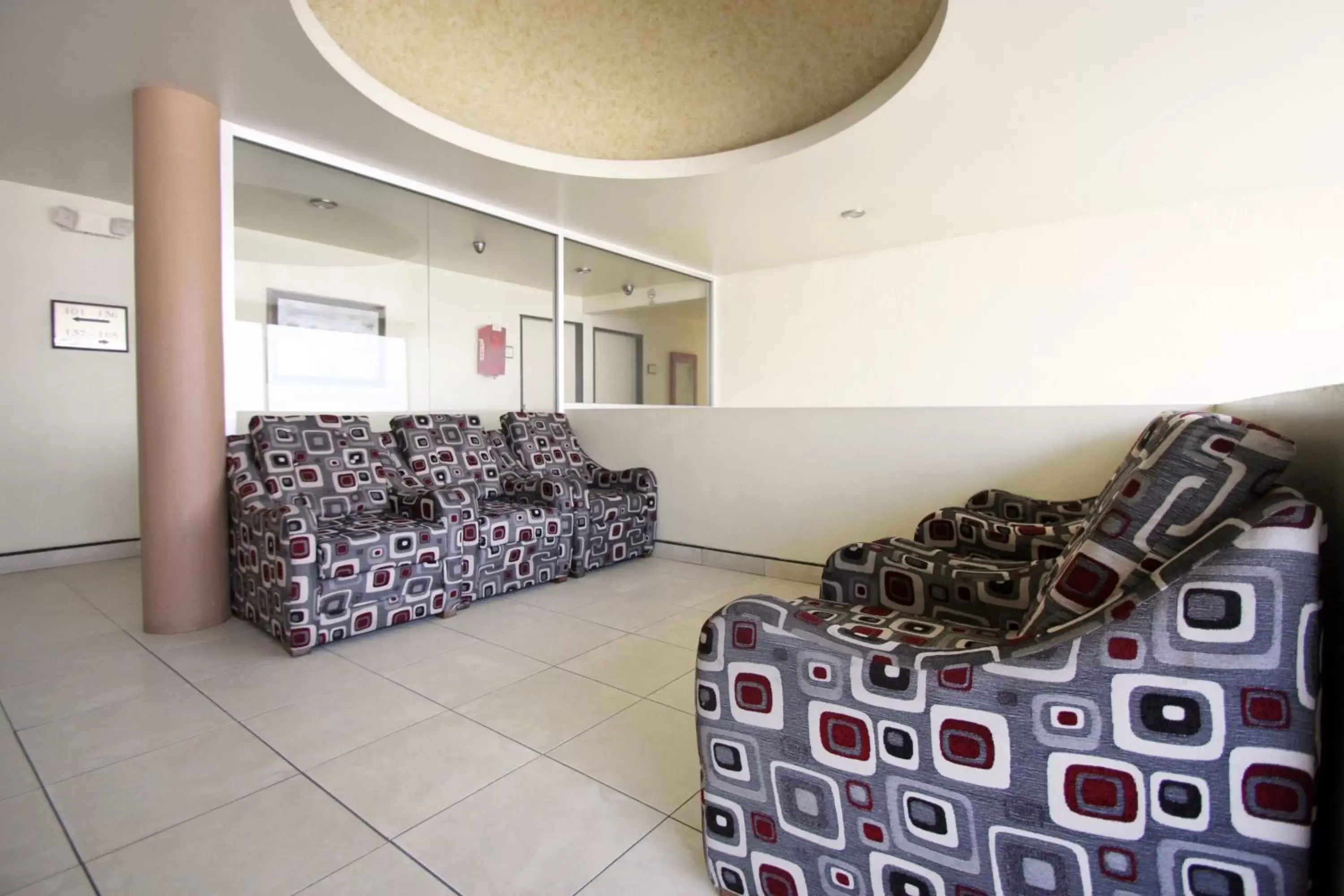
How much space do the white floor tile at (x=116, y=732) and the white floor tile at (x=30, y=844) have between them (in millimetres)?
110

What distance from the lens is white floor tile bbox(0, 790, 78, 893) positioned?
1373 millimetres

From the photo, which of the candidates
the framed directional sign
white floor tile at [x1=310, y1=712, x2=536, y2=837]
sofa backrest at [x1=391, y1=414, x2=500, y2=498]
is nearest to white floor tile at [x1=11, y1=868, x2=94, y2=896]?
white floor tile at [x1=310, y1=712, x2=536, y2=837]

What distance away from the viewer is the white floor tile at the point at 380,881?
4.33ft

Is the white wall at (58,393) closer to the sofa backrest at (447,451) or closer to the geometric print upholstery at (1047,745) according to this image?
the sofa backrest at (447,451)

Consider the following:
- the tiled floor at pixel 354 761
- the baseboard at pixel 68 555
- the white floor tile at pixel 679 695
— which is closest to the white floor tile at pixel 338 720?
the tiled floor at pixel 354 761

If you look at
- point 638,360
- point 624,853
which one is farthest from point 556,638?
point 638,360

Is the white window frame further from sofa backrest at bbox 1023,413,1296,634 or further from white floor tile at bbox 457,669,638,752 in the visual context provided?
sofa backrest at bbox 1023,413,1296,634

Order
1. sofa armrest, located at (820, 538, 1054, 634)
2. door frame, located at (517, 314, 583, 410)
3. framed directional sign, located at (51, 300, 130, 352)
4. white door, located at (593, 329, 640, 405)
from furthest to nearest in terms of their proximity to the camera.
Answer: white door, located at (593, 329, 640, 405)
door frame, located at (517, 314, 583, 410)
framed directional sign, located at (51, 300, 130, 352)
sofa armrest, located at (820, 538, 1054, 634)

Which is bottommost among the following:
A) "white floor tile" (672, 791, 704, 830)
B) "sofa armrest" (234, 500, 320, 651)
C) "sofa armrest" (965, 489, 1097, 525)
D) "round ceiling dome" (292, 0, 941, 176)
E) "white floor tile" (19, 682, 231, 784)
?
"white floor tile" (672, 791, 704, 830)

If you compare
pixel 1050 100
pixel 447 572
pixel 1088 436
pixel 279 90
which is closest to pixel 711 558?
pixel 447 572

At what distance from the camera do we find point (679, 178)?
4.05 meters

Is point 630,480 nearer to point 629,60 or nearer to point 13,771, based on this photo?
point 629,60

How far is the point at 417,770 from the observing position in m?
1.77

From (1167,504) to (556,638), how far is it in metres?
2.40
